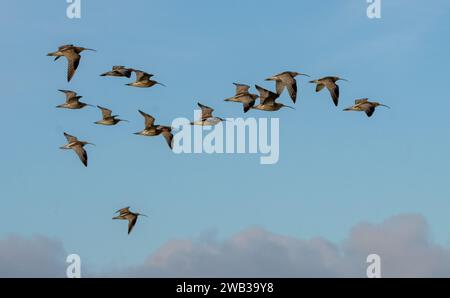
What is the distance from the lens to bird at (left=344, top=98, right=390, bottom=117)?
68.4 metres

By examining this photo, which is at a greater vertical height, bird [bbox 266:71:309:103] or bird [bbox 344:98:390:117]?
bird [bbox 266:71:309:103]

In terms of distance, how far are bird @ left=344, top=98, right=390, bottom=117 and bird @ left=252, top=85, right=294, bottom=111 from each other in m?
4.62

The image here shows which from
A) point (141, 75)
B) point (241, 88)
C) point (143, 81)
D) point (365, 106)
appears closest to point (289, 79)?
point (241, 88)

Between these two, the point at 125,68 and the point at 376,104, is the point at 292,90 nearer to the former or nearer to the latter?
the point at 376,104

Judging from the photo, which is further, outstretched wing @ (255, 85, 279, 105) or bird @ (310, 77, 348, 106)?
bird @ (310, 77, 348, 106)

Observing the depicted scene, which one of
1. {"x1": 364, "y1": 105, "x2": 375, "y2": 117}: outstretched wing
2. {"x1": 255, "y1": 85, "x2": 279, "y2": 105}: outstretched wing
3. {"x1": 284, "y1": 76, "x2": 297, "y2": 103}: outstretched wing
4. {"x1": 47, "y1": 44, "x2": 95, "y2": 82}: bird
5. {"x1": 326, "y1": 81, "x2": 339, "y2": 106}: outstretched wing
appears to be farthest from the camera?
{"x1": 364, "y1": 105, "x2": 375, "y2": 117}: outstretched wing

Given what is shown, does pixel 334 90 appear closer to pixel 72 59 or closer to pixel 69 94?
pixel 72 59

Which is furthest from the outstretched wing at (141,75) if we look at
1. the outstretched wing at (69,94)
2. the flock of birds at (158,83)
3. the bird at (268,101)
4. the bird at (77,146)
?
the bird at (268,101)

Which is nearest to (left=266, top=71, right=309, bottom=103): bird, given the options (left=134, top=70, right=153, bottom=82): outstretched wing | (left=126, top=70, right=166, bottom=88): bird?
(left=126, top=70, right=166, bottom=88): bird

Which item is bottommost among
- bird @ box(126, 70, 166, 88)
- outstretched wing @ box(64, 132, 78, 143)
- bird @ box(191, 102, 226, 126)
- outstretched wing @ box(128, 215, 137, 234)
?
outstretched wing @ box(128, 215, 137, 234)

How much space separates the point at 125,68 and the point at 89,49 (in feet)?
8.13

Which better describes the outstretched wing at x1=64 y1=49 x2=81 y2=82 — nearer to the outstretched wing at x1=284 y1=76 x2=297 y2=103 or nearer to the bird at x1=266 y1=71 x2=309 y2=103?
the bird at x1=266 y1=71 x2=309 y2=103

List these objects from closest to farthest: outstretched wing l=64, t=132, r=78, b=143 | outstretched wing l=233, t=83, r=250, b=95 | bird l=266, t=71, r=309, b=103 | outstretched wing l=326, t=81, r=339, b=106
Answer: bird l=266, t=71, r=309, b=103, outstretched wing l=64, t=132, r=78, b=143, outstretched wing l=233, t=83, r=250, b=95, outstretched wing l=326, t=81, r=339, b=106
